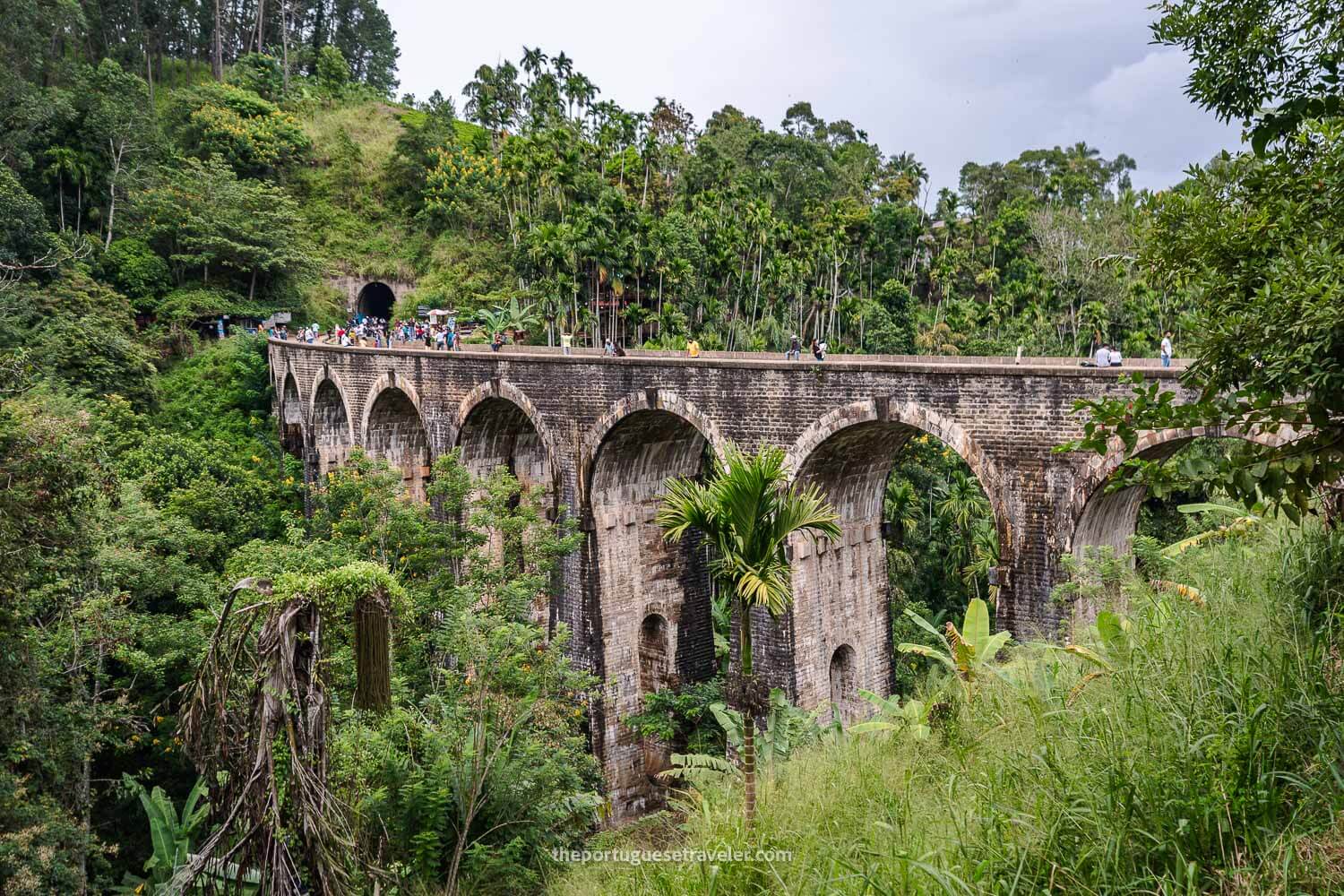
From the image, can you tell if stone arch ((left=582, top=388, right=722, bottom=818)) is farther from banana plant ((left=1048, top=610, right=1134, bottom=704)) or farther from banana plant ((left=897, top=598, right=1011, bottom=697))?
banana plant ((left=1048, top=610, right=1134, bottom=704))

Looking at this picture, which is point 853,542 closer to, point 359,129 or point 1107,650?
point 1107,650

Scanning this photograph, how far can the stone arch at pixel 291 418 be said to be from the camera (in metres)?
32.0

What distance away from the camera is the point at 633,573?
742 inches

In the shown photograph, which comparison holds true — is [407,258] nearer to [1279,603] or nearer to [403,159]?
[403,159]

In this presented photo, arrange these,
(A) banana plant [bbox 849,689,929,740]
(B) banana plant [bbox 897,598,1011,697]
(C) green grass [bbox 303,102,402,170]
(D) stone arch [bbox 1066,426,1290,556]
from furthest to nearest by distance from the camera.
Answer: (C) green grass [bbox 303,102,402,170], (D) stone arch [bbox 1066,426,1290,556], (B) banana plant [bbox 897,598,1011,697], (A) banana plant [bbox 849,689,929,740]

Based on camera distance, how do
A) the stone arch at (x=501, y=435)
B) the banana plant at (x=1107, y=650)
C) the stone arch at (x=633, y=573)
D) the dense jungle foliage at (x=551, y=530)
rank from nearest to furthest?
the dense jungle foliage at (x=551, y=530) < the banana plant at (x=1107, y=650) < the stone arch at (x=633, y=573) < the stone arch at (x=501, y=435)

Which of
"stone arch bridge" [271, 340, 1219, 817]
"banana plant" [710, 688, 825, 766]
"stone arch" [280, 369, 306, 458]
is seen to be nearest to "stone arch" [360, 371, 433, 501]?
"stone arch bridge" [271, 340, 1219, 817]

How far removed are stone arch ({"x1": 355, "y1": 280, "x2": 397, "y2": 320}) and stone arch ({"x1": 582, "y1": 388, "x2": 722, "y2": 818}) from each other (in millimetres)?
34563

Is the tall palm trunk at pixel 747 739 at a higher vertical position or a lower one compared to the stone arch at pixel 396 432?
lower

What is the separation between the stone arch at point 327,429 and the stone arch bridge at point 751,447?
19.7 ft

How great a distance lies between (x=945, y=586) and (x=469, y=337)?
2090 centimetres

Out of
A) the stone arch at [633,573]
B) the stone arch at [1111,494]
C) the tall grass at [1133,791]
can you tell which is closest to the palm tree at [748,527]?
the tall grass at [1133,791]

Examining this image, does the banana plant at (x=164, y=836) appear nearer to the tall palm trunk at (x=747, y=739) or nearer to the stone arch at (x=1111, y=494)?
the tall palm trunk at (x=747, y=739)

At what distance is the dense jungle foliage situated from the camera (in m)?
4.19
